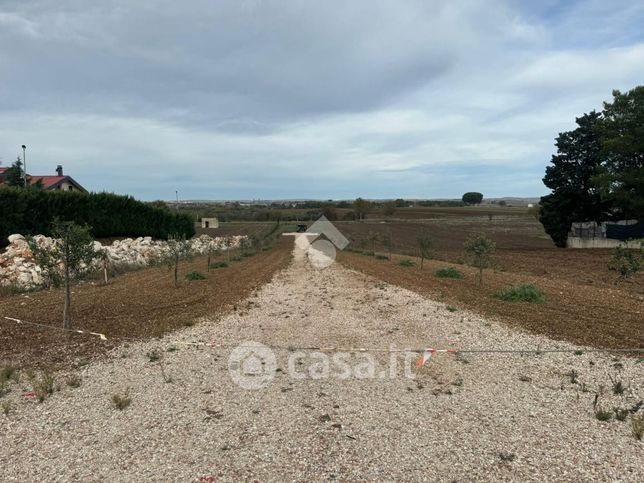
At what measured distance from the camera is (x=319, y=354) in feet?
22.5

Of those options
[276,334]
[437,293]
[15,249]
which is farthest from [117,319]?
[15,249]

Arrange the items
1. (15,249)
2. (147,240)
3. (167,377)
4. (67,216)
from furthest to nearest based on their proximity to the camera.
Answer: (147,240) < (67,216) < (15,249) < (167,377)

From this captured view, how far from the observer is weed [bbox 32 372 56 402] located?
5.10 meters

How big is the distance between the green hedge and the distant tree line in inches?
1219

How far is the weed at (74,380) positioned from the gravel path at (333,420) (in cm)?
9

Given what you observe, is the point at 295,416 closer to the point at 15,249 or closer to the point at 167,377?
the point at 167,377

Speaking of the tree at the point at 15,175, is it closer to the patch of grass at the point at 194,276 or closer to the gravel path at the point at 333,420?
the patch of grass at the point at 194,276

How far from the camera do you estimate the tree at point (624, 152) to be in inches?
1045

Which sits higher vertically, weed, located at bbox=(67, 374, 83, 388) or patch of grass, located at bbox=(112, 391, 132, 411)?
patch of grass, located at bbox=(112, 391, 132, 411)

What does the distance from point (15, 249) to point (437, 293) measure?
18622mm

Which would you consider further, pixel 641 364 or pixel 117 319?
pixel 117 319

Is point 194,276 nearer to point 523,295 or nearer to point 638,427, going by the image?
point 523,295

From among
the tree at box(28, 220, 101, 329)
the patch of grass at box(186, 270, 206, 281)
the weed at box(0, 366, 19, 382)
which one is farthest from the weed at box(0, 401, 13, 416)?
the patch of grass at box(186, 270, 206, 281)

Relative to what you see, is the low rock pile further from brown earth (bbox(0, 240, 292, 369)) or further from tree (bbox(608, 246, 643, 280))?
tree (bbox(608, 246, 643, 280))
